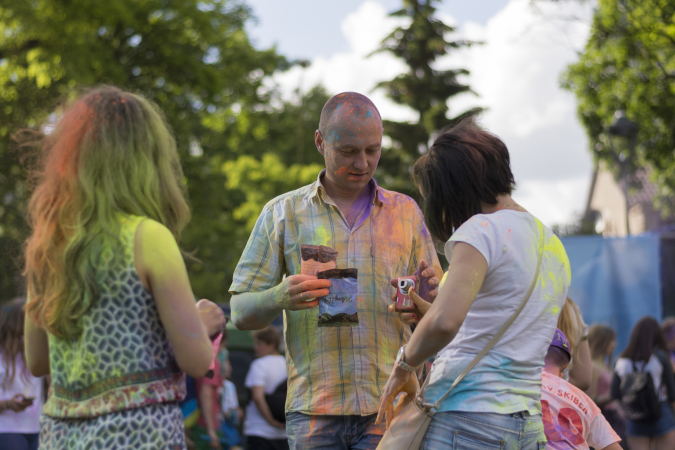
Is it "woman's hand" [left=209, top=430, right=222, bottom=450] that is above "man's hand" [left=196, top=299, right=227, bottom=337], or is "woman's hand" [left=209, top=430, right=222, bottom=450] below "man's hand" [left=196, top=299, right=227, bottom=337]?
below

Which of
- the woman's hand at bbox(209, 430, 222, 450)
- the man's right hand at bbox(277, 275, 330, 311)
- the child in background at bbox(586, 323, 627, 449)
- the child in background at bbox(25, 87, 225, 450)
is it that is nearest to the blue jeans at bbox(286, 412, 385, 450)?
the man's right hand at bbox(277, 275, 330, 311)

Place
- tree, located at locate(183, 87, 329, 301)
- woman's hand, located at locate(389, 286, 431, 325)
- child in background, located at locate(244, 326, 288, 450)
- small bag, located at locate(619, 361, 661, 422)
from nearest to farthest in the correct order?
woman's hand, located at locate(389, 286, 431, 325), small bag, located at locate(619, 361, 661, 422), child in background, located at locate(244, 326, 288, 450), tree, located at locate(183, 87, 329, 301)

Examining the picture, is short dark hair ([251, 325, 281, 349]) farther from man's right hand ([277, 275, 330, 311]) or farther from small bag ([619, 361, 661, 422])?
man's right hand ([277, 275, 330, 311])

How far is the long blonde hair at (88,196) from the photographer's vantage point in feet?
6.33

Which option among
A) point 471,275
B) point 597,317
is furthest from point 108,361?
point 597,317

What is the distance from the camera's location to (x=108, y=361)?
6.23ft

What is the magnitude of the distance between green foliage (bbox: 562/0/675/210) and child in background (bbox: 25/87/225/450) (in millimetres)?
17884

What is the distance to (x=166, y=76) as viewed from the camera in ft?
53.3

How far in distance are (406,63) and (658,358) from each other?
1798 cm

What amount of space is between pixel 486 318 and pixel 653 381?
16.4 feet

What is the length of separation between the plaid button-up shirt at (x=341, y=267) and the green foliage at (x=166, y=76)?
9287 millimetres

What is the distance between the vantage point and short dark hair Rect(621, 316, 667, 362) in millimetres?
6367

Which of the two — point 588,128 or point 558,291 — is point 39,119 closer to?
Result: point 558,291

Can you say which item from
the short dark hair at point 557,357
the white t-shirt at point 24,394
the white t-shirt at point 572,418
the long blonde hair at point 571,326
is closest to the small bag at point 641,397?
the long blonde hair at point 571,326
